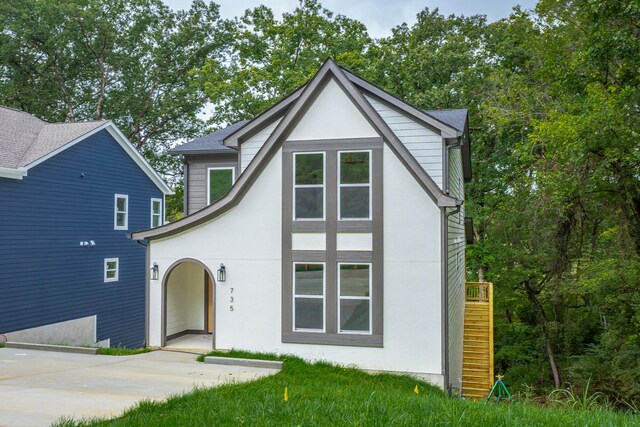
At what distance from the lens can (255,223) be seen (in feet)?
36.0

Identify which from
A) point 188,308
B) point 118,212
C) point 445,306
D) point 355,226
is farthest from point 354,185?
point 118,212

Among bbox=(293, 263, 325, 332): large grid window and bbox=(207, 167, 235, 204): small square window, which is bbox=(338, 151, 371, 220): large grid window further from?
bbox=(207, 167, 235, 204): small square window

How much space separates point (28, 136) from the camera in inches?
661

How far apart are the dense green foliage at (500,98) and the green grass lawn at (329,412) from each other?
7.79 meters

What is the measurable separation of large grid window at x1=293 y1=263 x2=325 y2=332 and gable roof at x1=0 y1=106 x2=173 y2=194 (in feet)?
30.7

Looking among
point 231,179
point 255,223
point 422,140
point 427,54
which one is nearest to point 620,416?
point 422,140

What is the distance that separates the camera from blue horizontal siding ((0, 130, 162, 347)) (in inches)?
566

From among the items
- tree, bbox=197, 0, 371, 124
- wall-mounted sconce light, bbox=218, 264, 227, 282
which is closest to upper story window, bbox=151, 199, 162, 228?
tree, bbox=197, 0, 371, 124

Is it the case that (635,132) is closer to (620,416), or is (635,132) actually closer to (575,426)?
(620,416)

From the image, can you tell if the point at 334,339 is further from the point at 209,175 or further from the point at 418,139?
the point at 209,175

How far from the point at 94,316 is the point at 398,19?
21.8 metres

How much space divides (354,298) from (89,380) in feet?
16.8

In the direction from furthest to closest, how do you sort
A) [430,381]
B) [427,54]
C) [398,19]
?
[398,19] → [427,54] → [430,381]

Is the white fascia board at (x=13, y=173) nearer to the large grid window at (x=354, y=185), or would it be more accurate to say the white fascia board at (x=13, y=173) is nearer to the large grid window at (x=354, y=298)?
the large grid window at (x=354, y=185)
